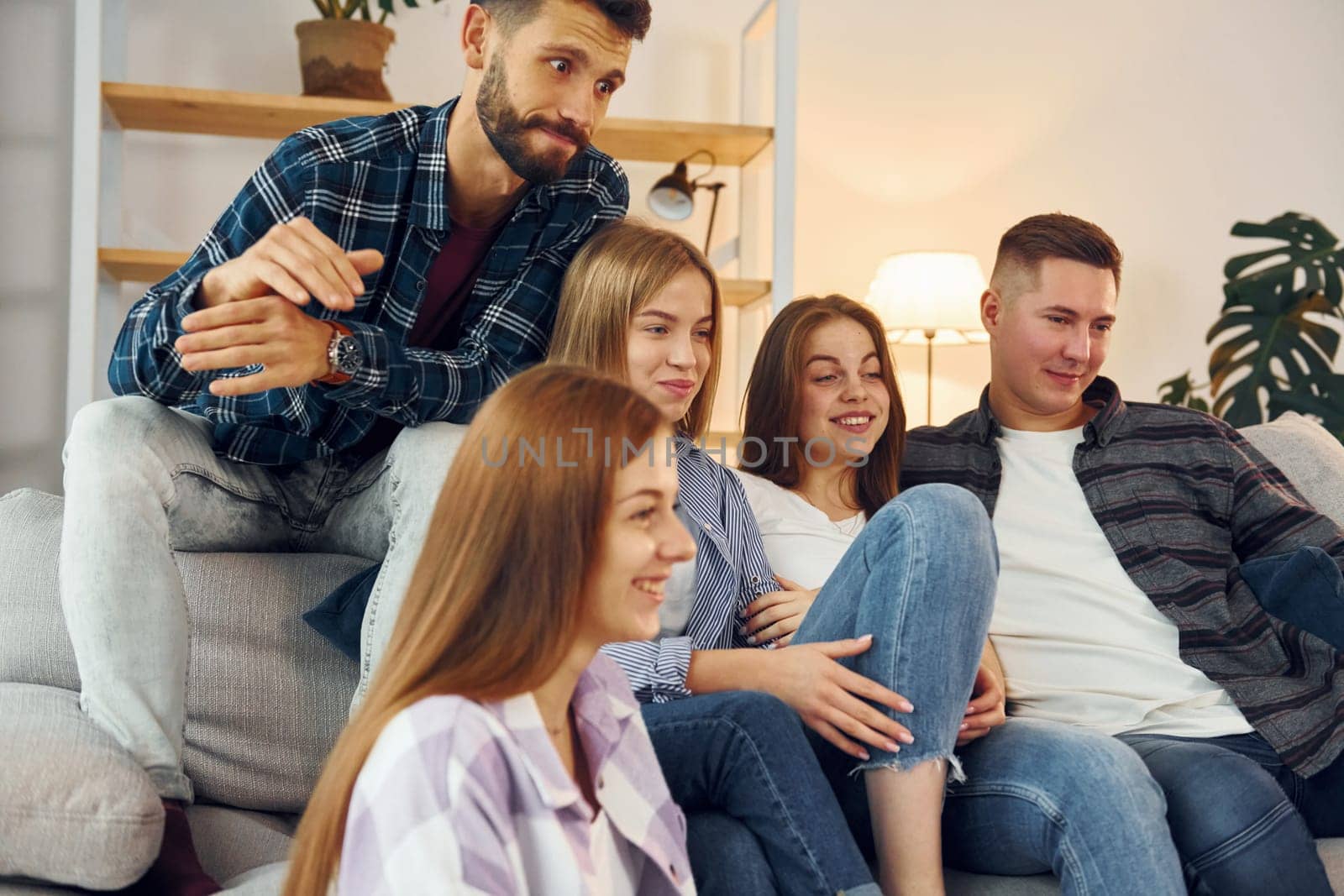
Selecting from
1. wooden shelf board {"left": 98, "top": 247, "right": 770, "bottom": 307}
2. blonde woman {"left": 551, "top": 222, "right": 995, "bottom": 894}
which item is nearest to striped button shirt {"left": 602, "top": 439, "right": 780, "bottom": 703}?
blonde woman {"left": 551, "top": 222, "right": 995, "bottom": 894}

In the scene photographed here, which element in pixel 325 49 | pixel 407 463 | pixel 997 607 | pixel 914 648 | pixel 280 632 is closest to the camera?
pixel 914 648

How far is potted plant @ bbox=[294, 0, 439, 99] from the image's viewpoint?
109 inches

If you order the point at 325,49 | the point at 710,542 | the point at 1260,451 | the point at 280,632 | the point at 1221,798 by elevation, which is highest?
the point at 325,49

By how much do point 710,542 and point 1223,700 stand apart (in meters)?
0.69

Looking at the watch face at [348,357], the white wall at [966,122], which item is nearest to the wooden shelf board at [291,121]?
the white wall at [966,122]

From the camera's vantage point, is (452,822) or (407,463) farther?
(407,463)

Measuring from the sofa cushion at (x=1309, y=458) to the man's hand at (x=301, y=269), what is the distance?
1452mm

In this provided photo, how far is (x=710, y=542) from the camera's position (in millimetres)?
1562

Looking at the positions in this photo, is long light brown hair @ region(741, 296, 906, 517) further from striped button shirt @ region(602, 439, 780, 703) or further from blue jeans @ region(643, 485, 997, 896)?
blue jeans @ region(643, 485, 997, 896)

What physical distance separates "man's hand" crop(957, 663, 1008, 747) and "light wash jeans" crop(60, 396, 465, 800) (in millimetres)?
627

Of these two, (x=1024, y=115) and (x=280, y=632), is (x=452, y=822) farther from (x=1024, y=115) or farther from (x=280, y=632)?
(x=1024, y=115)

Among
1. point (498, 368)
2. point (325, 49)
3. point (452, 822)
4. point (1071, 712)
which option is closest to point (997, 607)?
point (1071, 712)

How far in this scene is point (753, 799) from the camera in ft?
4.00

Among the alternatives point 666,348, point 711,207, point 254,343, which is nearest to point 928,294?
point 711,207
